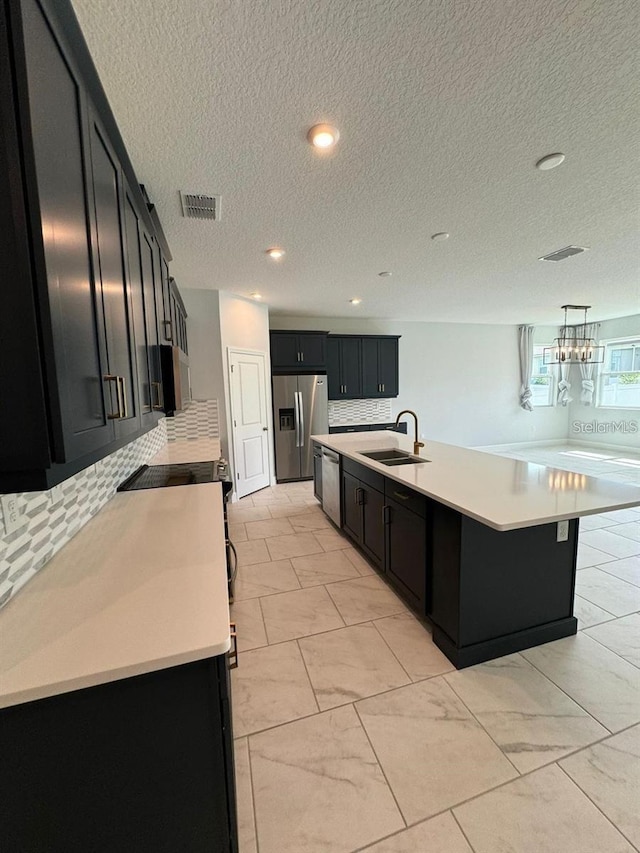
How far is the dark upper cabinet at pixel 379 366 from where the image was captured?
20.3 ft

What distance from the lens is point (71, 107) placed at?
0.91 meters

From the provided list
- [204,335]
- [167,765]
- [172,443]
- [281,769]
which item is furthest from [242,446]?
[167,765]

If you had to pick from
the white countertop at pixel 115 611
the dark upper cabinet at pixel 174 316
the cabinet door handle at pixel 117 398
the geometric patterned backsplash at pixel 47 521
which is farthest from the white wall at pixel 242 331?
the cabinet door handle at pixel 117 398

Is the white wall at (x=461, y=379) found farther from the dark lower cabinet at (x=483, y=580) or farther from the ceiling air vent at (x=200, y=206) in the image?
the dark lower cabinet at (x=483, y=580)

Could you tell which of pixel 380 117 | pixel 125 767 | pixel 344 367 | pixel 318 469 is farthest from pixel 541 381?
pixel 125 767

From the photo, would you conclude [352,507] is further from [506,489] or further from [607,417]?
[607,417]

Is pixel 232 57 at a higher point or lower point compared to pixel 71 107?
higher

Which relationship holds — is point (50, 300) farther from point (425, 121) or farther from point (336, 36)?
point (425, 121)

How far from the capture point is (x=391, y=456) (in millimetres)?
3199

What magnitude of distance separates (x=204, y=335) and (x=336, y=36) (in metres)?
3.48

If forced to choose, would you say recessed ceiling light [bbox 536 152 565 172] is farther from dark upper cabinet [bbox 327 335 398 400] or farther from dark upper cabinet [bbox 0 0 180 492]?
dark upper cabinet [bbox 327 335 398 400]

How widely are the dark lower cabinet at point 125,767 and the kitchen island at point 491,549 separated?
1.24 meters

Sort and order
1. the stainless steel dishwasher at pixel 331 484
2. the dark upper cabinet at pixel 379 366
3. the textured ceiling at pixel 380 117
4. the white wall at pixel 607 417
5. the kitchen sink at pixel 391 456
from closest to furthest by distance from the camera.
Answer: the textured ceiling at pixel 380 117 → the kitchen sink at pixel 391 456 → the stainless steel dishwasher at pixel 331 484 → the dark upper cabinet at pixel 379 366 → the white wall at pixel 607 417

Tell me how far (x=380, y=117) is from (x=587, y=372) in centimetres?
837
